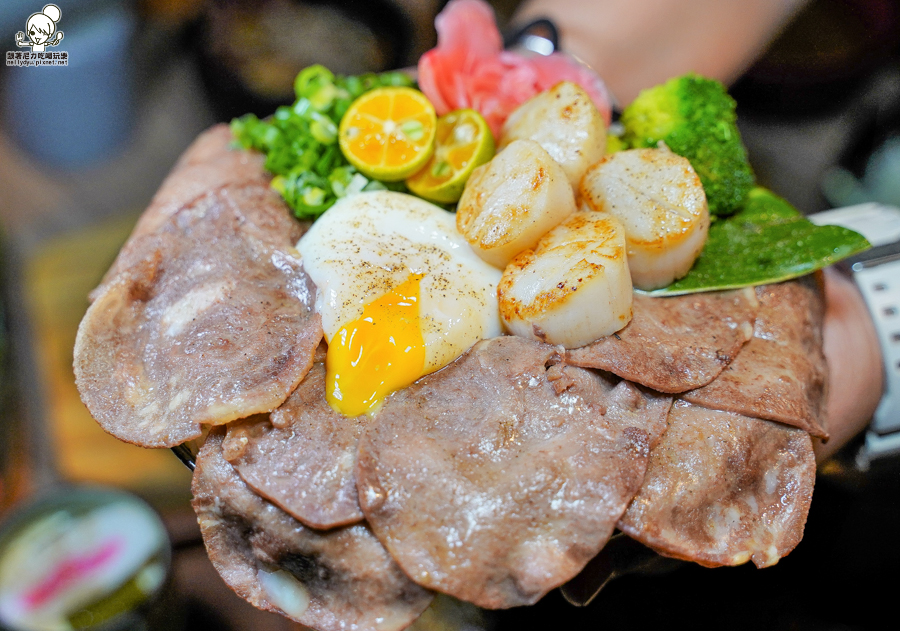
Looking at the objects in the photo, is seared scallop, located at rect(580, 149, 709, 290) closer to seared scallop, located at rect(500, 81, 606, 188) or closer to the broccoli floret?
seared scallop, located at rect(500, 81, 606, 188)

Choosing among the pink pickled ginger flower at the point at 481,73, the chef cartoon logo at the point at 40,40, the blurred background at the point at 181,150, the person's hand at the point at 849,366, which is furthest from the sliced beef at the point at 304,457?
the chef cartoon logo at the point at 40,40

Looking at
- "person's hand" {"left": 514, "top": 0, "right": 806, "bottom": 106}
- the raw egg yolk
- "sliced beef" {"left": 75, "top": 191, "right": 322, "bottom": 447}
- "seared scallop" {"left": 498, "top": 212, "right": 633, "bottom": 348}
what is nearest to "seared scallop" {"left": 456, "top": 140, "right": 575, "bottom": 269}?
"seared scallop" {"left": 498, "top": 212, "right": 633, "bottom": 348}

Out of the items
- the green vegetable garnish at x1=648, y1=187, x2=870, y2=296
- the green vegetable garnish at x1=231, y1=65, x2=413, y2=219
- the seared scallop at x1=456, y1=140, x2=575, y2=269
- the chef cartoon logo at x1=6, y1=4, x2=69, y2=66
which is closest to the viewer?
the seared scallop at x1=456, y1=140, x2=575, y2=269

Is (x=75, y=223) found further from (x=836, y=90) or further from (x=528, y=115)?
(x=836, y=90)

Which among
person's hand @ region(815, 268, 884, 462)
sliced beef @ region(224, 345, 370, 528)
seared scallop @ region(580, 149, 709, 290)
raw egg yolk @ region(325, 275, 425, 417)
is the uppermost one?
seared scallop @ region(580, 149, 709, 290)

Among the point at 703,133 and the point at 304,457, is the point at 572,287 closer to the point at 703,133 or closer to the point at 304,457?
the point at 304,457

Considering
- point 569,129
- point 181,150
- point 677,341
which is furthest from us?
point 181,150

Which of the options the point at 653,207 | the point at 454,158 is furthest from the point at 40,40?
the point at 653,207

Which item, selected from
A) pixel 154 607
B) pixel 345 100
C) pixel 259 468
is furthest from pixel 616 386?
pixel 154 607
